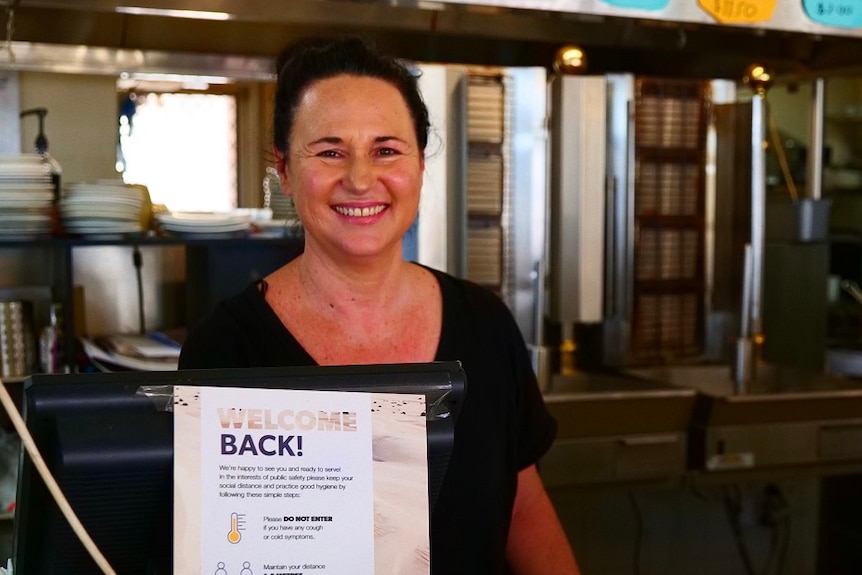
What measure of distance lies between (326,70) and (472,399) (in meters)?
0.50

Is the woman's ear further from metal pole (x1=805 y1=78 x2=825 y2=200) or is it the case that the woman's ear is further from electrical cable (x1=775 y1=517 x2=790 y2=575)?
electrical cable (x1=775 y1=517 x2=790 y2=575)

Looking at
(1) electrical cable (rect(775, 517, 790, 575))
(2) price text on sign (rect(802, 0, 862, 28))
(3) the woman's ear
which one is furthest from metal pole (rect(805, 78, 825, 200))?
(3) the woman's ear

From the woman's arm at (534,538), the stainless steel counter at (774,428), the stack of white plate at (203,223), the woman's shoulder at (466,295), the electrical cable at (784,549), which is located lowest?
the electrical cable at (784,549)

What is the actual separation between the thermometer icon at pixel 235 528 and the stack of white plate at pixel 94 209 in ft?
6.27

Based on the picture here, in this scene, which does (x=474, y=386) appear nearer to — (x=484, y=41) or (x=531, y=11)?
(x=531, y=11)

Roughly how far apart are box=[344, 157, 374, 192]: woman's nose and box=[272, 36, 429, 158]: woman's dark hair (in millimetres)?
128

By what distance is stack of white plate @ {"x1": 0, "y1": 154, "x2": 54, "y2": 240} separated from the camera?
2420 mm

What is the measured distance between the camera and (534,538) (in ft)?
4.90

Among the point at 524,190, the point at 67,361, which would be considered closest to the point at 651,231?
the point at 524,190

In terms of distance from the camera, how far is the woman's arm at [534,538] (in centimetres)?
148

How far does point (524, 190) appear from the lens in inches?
110

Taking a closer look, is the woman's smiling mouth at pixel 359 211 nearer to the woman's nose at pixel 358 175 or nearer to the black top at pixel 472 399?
the woman's nose at pixel 358 175

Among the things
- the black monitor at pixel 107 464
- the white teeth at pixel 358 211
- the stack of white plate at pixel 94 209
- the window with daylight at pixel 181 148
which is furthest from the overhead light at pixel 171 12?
the black monitor at pixel 107 464

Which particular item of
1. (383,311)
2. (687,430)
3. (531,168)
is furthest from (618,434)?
(383,311)
